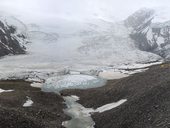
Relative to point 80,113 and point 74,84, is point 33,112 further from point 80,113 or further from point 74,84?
point 74,84

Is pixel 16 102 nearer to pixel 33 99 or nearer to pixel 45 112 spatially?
pixel 33 99

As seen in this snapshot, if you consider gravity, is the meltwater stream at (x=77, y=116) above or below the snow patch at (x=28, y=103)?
below

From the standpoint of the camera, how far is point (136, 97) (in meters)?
56.7

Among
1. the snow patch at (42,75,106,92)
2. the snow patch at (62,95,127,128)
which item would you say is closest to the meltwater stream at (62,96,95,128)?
the snow patch at (62,95,127,128)

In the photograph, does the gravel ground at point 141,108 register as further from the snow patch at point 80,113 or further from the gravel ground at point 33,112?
the gravel ground at point 33,112

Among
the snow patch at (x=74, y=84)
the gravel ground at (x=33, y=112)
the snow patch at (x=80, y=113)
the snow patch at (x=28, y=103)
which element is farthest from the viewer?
the snow patch at (x=74, y=84)

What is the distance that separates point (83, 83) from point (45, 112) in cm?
5428

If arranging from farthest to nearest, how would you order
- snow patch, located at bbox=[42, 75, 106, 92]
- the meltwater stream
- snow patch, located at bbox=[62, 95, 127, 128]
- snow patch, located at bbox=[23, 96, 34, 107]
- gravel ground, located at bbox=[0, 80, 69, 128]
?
snow patch, located at bbox=[42, 75, 106, 92] < snow patch, located at bbox=[23, 96, 34, 107] < snow patch, located at bbox=[62, 95, 127, 128] < the meltwater stream < gravel ground, located at bbox=[0, 80, 69, 128]

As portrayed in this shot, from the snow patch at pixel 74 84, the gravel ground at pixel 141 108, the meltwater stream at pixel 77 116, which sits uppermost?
the gravel ground at pixel 141 108

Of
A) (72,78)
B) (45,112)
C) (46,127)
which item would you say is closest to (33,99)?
(45,112)

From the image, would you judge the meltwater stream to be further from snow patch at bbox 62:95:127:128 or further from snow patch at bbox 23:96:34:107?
snow patch at bbox 23:96:34:107

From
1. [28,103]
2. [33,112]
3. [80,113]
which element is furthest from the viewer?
[28,103]

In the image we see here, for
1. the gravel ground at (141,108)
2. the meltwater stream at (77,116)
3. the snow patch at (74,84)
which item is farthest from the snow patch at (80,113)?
the snow patch at (74,84)

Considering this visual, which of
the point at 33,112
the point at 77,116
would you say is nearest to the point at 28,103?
the point at 33,112
